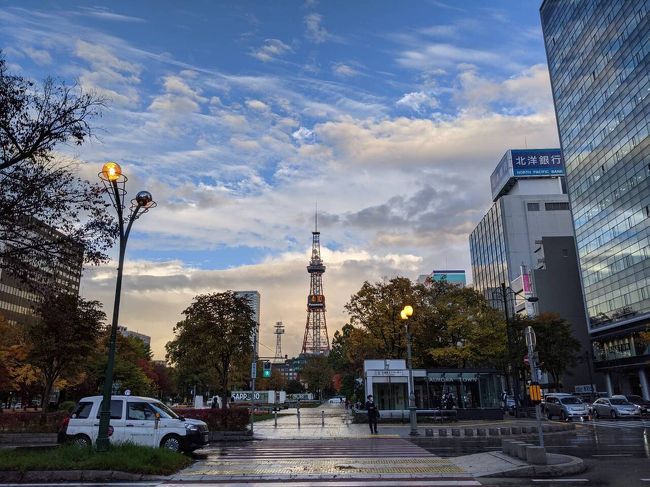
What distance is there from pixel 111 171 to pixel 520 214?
101044mm

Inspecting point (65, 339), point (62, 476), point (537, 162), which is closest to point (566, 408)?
point (65, 339)

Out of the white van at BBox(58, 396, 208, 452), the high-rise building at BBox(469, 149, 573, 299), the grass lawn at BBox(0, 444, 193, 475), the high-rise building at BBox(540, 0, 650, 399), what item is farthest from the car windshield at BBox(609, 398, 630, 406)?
the high-rise building at BBox(469, 149, 573, 299)

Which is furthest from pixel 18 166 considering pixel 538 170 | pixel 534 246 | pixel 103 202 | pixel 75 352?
pixel 538 170

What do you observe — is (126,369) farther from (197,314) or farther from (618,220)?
(618,220)

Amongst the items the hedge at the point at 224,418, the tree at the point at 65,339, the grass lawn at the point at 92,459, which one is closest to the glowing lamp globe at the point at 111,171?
the grass lawn at the point at 92,459

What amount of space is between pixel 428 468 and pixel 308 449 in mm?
6690

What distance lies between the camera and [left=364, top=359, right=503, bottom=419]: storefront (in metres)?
35.2

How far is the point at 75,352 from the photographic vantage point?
30.5 meters

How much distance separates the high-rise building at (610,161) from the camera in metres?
59.3

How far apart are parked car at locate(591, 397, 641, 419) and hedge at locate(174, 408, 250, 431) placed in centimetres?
2800

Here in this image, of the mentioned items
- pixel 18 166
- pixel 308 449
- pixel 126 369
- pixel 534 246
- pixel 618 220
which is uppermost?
pixel 534 246

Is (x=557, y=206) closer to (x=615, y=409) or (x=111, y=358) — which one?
(x=615, y=409)

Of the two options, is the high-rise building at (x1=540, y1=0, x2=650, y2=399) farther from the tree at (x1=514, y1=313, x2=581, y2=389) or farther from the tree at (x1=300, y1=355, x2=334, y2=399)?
the tree at (x1=300, y1=355, x2=334, y2=399)

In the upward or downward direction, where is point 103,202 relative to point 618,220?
downward
